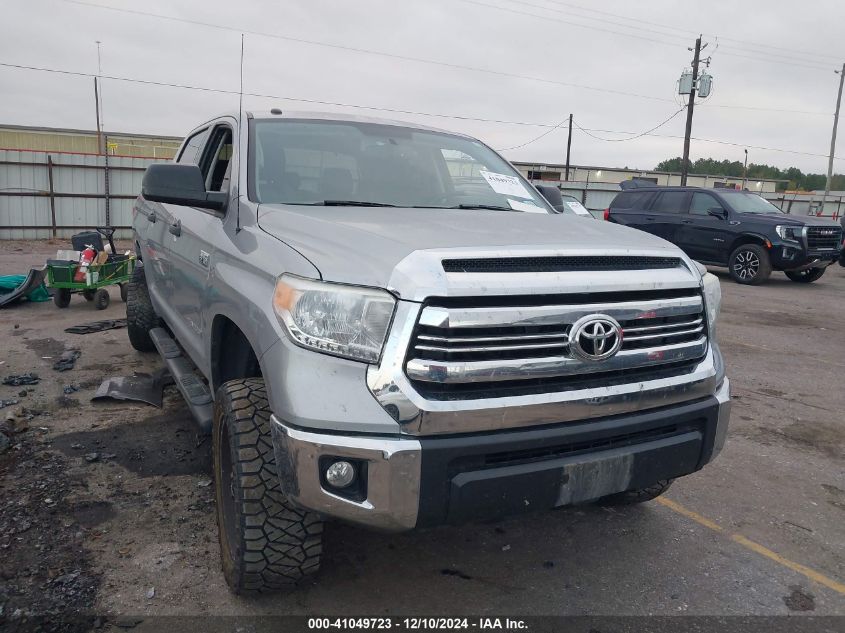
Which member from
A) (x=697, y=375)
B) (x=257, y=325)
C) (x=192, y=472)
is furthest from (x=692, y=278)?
(x=192, y=472)

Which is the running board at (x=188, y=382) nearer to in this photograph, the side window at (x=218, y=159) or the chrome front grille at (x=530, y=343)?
the side window at (x=218, y=159)

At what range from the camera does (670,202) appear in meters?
13.5

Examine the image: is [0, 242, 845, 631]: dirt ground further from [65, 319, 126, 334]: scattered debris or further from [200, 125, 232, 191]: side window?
[65, 319, 126, 334]: scattered debris

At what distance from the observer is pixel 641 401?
225 centimetres

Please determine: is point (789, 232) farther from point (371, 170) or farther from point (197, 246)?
point (197, 246)

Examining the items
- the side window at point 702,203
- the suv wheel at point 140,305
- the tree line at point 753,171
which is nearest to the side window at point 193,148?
the suv wheel at point 140,305

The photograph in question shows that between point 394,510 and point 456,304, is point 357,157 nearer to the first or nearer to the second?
point 456,304

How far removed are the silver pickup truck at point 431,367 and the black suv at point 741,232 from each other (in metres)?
10.7

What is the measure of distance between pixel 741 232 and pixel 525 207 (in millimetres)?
10455

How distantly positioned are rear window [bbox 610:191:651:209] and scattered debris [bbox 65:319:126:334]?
10835 millimetres

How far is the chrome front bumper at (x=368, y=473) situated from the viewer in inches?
74.9

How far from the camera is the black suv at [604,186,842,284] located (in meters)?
11.8

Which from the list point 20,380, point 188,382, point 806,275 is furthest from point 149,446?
point 806,275

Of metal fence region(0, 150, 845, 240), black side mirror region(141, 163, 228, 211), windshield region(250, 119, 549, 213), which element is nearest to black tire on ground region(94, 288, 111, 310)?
windshield region(250, 119, 549, 213)
